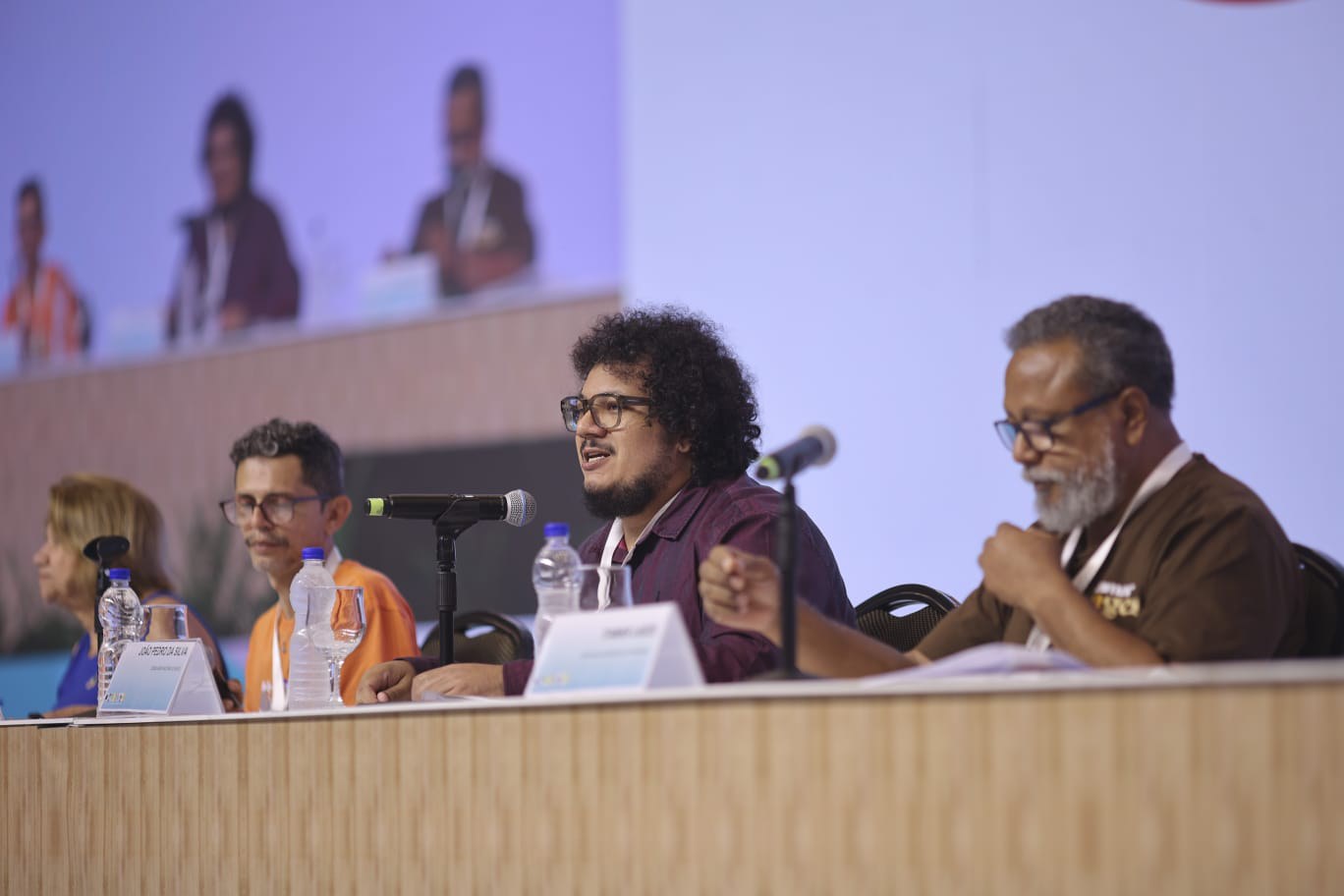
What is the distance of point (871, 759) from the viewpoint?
130 centimetres

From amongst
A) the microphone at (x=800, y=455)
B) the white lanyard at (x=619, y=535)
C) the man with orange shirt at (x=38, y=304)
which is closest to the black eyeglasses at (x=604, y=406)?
the white lanyard at (x=619, y=535)

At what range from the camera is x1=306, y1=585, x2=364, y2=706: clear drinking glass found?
2326 mm

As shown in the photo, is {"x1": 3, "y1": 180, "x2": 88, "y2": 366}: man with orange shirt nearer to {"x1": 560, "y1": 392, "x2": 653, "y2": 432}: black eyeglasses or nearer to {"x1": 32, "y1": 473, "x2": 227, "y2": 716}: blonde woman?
{"x1": 32, "y1": 473, "x2": 227, "y2": 716}: blonde woman

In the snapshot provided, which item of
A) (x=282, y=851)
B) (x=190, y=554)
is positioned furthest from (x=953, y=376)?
(x=190, y=554)

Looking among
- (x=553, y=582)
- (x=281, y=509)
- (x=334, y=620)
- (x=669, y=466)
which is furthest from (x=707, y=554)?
(x=281, y=509)

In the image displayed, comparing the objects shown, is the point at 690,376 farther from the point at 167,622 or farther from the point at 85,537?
the point at 85,537

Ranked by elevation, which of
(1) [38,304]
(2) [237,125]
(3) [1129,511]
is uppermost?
(2) [237,125]

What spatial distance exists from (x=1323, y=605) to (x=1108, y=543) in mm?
272

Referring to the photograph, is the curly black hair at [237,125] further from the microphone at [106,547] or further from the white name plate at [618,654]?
the white name plate at [618,654]

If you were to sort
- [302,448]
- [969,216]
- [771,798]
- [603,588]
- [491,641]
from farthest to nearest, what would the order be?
1. [302,448]
2. [969,216]
3. [491,641]
4. [603,588]
5. [771,798]

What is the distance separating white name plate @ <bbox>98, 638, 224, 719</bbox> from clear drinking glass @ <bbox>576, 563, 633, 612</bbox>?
0.62 meters

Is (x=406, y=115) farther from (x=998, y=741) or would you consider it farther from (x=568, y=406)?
(x=998, y=741)

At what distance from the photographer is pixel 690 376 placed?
101 inches

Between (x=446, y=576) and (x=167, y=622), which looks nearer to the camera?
(x=446, y=576)
